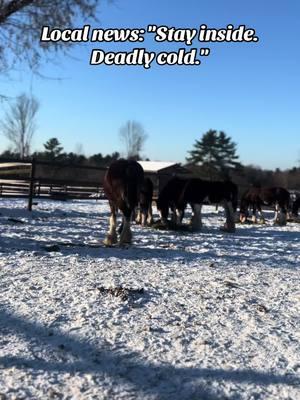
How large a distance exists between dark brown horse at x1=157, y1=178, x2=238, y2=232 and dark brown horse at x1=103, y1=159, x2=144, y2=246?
3.27 metres

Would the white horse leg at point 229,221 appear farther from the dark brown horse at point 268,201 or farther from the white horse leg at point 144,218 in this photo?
the dark brown horse at point 268,201

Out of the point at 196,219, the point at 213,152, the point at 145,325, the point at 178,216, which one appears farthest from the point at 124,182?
the point at 213,152

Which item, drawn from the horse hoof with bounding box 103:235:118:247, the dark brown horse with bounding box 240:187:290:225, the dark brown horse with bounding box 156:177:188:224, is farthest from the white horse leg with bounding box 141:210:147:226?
the dark brown horse with bounding box 240:187:290:225

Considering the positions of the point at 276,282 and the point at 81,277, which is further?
the point at 276,282

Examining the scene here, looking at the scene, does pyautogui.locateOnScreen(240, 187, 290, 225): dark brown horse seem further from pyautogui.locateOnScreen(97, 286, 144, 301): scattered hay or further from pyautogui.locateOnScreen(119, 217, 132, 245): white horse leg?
pyautogui.locateOnScreen(97, 286, 144, 301): scattered hay

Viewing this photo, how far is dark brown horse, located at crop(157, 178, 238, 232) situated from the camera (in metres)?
12.8

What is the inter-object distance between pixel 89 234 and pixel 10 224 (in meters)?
2.26

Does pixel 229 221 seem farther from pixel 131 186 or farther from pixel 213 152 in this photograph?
pixel 213 152

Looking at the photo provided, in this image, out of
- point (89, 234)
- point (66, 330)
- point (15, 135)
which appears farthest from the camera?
point (15, 135)

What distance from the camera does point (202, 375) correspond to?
345 centimetres

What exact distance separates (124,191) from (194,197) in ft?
13.7

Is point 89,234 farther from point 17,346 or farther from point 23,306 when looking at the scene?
point 17,346

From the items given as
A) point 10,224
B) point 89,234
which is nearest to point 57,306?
point 89,234

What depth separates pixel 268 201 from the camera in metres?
17.5
